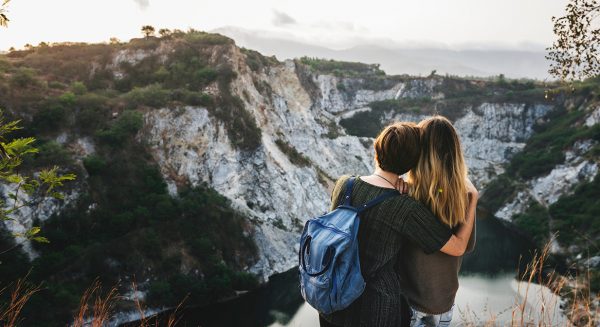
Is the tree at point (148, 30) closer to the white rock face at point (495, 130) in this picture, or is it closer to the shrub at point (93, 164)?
the shrub at point (93, 164)

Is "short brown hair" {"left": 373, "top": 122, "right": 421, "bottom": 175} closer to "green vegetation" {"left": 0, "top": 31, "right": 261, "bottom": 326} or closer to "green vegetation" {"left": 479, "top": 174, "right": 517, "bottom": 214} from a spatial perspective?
"green vegetation" {"left": 0, "top": 31, "right": 261, "bottom": 326}

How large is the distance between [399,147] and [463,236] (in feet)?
2.20

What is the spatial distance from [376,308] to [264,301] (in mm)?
28065

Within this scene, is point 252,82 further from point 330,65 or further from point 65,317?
point 330,65

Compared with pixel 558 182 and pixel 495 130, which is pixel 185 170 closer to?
pixel 558 182

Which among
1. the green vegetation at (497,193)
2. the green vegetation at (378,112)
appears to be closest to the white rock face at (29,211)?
the green vegetation at (497,193)

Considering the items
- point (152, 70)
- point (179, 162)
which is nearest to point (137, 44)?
point (152, 70)

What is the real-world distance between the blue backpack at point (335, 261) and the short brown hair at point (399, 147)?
19 centimetres

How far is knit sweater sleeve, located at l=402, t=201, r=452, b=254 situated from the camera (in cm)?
278

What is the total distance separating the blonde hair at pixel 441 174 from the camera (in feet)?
9.23

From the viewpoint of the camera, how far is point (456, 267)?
298 centimetres

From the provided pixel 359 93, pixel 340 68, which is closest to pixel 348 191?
pixel 359 93

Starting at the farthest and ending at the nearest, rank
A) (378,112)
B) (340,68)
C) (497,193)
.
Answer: (340,68), (378,112), (497,193)

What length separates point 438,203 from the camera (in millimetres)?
2809
